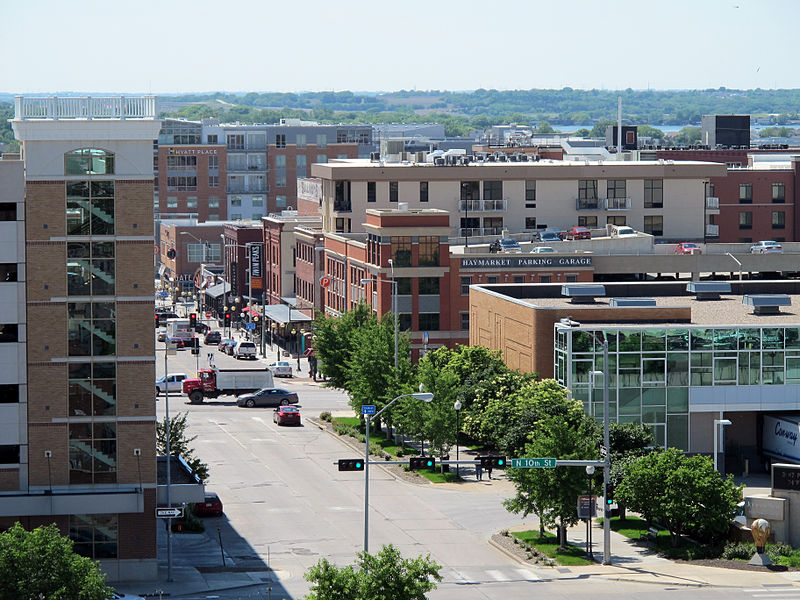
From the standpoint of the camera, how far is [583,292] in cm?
9200

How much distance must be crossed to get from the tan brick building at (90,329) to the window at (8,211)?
467 millimetres

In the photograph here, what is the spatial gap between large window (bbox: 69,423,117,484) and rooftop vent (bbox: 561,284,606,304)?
37.5 m

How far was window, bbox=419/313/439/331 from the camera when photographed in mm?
118312

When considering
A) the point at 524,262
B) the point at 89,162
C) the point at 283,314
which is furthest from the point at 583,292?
the point at 283,314

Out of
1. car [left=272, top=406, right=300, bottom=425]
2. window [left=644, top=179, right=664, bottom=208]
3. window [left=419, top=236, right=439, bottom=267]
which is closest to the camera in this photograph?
car [left=272, top=406, right=300, bottom=425]

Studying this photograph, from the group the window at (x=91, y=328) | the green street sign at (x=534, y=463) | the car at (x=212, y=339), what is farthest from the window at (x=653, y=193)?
the window at (x=91, y=328)

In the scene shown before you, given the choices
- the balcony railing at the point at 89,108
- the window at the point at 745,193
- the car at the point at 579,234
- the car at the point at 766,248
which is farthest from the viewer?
the window at the point at 745,193

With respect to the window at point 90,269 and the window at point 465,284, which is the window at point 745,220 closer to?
the window at point 465,284

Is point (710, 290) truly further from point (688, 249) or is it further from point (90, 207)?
point (90, 207)

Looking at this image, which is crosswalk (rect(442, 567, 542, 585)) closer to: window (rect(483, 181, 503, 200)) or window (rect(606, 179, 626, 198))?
window (rect(483, 181, 503, 200))

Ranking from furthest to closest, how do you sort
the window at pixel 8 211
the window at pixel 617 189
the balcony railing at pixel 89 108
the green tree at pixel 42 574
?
the window at pixel 617 189, the balcony railing at pixel 89 108, the window at pixel 8 211, the green tree at pixel 42 574

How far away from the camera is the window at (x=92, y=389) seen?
60.5 meters

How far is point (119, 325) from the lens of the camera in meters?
60.8

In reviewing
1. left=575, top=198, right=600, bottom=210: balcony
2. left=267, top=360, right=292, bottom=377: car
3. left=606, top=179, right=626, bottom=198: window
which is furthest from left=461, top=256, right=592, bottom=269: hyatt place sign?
left=606, top=179, right=626, bottom=198: window
